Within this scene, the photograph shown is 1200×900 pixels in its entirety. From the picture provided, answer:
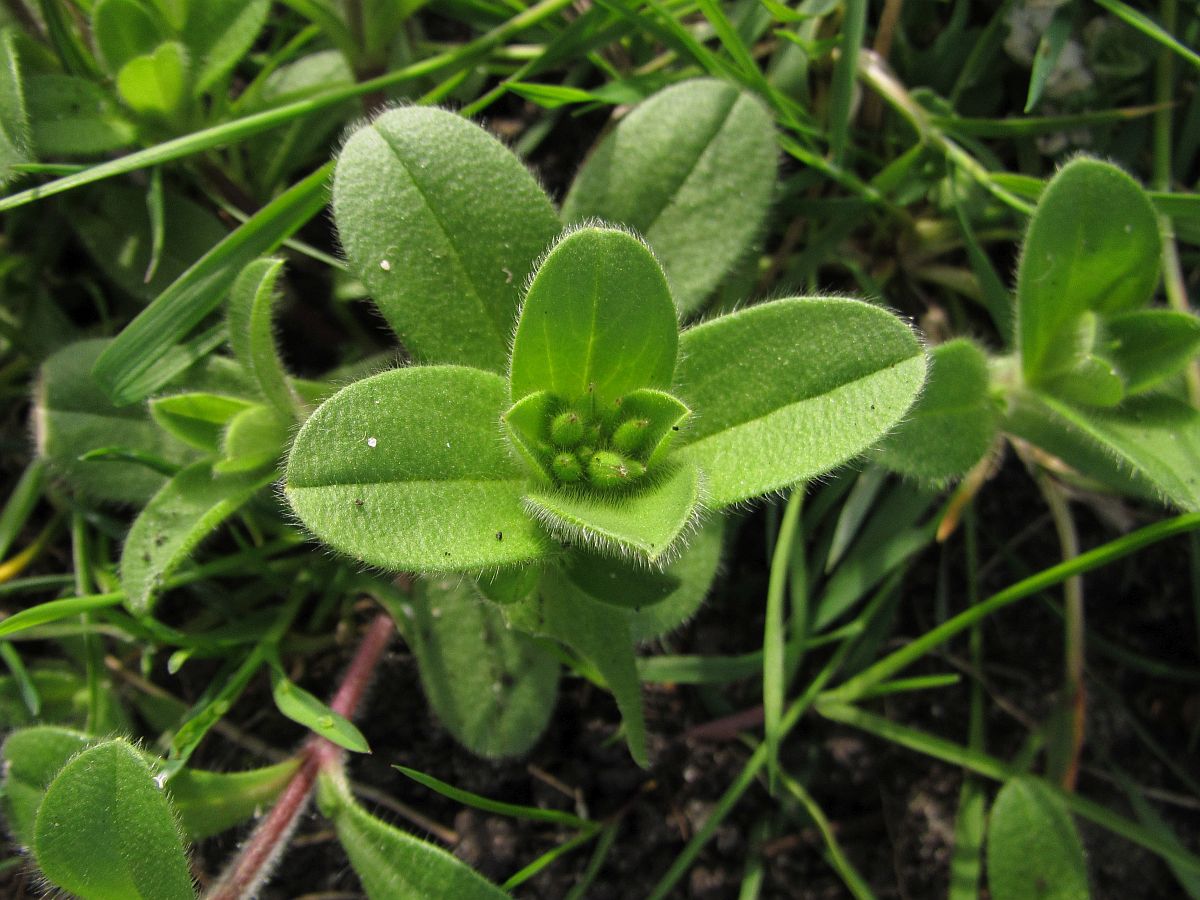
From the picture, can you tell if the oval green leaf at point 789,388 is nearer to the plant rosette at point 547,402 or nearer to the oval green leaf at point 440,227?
the plant rosette at point 547,402

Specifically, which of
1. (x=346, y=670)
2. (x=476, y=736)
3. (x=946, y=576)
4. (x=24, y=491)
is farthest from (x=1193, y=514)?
(x=24, y=491)

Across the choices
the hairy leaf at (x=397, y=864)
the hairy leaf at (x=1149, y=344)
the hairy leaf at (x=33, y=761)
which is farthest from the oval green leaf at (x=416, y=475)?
the hairy leaf at (x=1149, y=344)

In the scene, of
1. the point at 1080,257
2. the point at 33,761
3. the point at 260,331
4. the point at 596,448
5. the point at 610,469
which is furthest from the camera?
the point at 1080,257

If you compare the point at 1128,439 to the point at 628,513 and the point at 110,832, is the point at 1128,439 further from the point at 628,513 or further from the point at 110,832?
the point at 110,832

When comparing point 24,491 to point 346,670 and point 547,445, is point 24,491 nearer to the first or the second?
point 346,670

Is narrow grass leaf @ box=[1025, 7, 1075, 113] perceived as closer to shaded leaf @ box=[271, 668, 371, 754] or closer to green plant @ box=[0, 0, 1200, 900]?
green plant @ box=[0, 0, 1200, 900]

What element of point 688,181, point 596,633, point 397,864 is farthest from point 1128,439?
point 397,864
